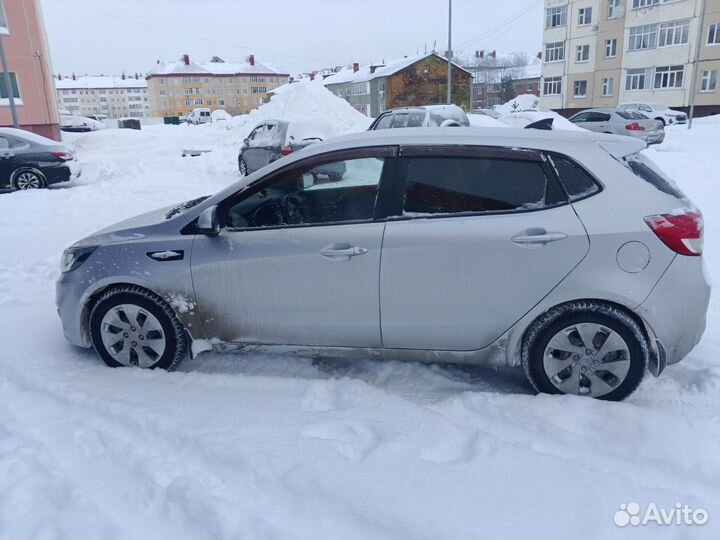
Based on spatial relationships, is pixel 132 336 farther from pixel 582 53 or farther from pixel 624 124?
pixel 582 53

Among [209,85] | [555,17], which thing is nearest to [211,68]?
[209,85]

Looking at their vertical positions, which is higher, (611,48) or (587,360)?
(611,48)

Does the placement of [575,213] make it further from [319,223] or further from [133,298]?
[133,298]

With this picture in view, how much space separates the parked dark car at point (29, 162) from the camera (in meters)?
12.0

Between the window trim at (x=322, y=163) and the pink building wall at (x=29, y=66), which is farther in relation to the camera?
the pink building wall at (x=29, y=66)

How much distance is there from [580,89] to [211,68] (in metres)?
74.3

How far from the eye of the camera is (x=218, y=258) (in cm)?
371

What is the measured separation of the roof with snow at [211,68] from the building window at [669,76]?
245 feet

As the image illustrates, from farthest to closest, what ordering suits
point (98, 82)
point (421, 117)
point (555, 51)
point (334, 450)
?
point (98, 82)
point (555, 51)
point (421, 117)
point (334, 450)

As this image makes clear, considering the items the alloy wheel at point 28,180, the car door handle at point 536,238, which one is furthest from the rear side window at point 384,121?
A: the car door handle at point 536,238

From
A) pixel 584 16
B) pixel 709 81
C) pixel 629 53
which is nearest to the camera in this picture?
pixel 709 81

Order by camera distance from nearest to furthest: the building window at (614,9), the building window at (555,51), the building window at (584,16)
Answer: the building window at (614,9), the building window at (584,16), the building window at (555,51)

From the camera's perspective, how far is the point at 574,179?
11.0 feet

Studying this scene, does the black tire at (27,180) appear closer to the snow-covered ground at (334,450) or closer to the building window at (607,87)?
the snow-covered ground at (334,450)
